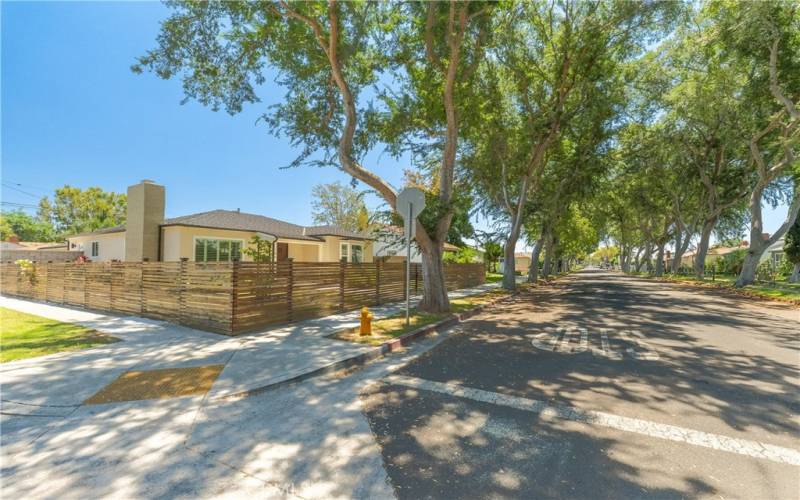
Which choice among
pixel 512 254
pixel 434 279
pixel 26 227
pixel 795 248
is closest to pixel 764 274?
pixel 795 248

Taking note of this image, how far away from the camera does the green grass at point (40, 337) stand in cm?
627

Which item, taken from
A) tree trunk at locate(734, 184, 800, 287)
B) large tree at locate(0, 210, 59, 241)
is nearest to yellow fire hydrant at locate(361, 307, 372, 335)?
tree trunk at locate(734, 184, 800, 287)

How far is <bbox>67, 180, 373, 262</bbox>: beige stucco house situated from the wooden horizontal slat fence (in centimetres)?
313

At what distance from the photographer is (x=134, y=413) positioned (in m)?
3.99

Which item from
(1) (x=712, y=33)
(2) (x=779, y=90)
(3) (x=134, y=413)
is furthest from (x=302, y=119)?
(2) (x=779, y=90)

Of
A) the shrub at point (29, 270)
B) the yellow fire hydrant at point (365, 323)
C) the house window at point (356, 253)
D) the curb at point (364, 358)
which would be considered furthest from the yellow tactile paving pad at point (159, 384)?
the house window at point (356, 253)

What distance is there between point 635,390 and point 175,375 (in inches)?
250

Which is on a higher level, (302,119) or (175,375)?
(302,119)

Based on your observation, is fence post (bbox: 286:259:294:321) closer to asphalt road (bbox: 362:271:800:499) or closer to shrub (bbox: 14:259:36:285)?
asphalt road (bbox: 362:271:800:499)

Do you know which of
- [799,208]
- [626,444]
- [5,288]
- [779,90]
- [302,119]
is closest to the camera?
[626,444]

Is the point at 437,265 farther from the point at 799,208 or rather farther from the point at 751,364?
the point at 799,208

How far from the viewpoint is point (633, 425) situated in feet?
12.0

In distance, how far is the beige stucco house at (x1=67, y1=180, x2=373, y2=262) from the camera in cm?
1653

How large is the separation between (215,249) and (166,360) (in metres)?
14.1
